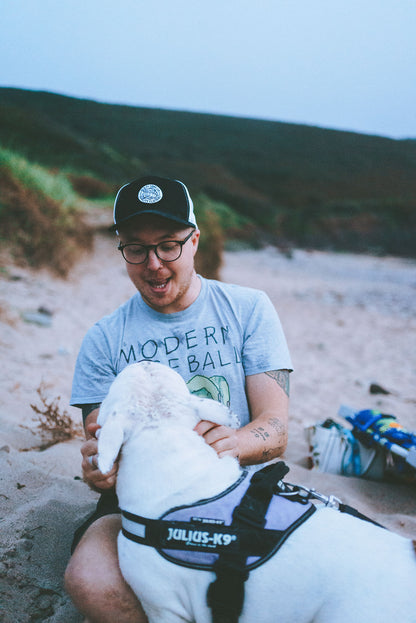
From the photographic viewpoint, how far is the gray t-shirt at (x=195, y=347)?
85.4 inches

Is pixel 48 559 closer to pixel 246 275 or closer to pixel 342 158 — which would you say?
pixel 246 275

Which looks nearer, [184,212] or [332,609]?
[332,609]

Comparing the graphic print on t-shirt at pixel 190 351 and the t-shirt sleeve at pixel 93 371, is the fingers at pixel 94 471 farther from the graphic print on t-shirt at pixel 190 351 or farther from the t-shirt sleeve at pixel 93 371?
the graphic print on t-shirt at pixel 190 351

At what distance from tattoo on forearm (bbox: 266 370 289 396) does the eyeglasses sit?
81 centimetres

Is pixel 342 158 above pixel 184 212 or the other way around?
above

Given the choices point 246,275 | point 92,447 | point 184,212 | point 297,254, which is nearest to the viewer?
point 92,447

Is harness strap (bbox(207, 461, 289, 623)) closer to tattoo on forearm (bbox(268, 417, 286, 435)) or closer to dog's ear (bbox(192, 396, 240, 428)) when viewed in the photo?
dog's ear (bbox(192, 396, 240, 428))

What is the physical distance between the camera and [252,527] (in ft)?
4.58

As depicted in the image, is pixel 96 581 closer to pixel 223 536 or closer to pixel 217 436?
pixel 223 536

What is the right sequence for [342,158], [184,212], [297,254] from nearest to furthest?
[184,212] → [297,254] → [342,158]

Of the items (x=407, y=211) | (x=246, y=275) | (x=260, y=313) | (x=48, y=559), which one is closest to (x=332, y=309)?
(x=246, y=275)

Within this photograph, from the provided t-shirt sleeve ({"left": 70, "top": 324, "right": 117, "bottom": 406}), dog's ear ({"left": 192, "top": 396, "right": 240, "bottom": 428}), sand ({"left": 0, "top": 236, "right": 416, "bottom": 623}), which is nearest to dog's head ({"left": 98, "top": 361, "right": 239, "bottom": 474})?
dog's ear ({"left": 192, "top": 396, "right": 240, "bottom": 428})

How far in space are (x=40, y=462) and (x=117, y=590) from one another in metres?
1.30

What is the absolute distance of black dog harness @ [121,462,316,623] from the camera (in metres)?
1.34
